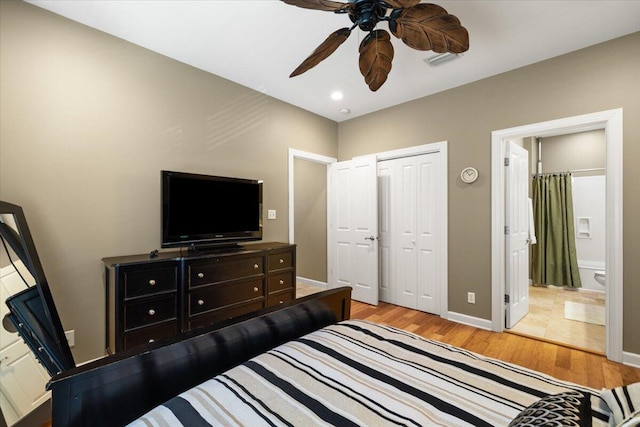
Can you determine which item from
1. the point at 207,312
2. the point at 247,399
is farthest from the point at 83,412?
the point at 207,312

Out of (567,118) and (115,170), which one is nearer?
(115,170)

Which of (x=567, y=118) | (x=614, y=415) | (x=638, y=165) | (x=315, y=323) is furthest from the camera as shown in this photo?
(x=567, y=118)

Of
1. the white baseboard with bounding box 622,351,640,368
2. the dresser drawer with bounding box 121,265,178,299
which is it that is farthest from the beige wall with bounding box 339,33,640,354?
the dresser drawer with bounding box 121,265,178,299

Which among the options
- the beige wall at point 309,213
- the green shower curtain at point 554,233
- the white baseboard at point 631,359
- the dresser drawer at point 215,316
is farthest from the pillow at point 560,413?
the green shower curtain at point 554,233

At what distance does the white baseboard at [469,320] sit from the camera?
3086 mm

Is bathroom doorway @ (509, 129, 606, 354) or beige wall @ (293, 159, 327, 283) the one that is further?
beige wall @ (293, 159, 327, 283)

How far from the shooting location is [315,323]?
1658mm

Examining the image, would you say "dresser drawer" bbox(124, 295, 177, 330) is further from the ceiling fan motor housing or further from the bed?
the ceiling fan motor housing

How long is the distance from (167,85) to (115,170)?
956mm

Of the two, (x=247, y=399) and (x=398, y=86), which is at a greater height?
(x=398, y=86)

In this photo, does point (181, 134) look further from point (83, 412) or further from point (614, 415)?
point (614, 415)

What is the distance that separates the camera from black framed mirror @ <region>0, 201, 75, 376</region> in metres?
1.63

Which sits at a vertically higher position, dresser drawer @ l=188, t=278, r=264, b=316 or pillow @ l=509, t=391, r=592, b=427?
pillow @ l=509, t=391, r=592, b=427

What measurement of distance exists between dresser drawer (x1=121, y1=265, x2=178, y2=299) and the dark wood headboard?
119 centimetres
